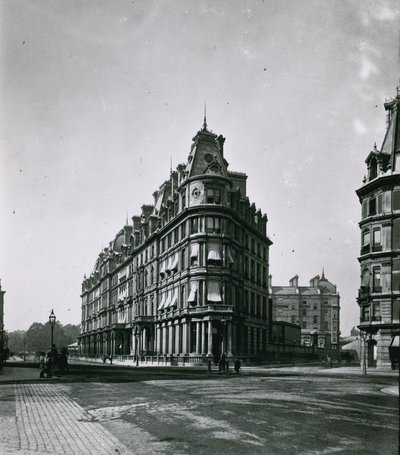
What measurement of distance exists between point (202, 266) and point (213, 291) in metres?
2.61

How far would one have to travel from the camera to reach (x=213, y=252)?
54312 millimetres

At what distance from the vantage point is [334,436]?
11.4 m

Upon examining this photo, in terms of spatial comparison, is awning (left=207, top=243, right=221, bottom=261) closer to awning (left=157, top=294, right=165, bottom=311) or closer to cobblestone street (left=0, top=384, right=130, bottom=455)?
→ awning (left=157, top=294, right=165, bottom=311)

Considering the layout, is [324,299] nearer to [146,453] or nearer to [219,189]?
[219,189]

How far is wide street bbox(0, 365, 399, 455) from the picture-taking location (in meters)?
10.5

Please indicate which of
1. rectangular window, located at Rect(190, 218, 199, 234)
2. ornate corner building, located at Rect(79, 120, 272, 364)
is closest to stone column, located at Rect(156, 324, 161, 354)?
ornate corner building, located at Rect(79, 120, 272, 364)

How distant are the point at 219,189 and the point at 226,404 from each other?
39768mm

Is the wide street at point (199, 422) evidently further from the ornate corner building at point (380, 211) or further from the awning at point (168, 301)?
the awning at point (168, 301)

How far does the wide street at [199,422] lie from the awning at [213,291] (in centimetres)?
3200

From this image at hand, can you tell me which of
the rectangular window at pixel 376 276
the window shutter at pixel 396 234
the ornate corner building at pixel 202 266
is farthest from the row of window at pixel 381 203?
the ornate corner building at pixel 202 266

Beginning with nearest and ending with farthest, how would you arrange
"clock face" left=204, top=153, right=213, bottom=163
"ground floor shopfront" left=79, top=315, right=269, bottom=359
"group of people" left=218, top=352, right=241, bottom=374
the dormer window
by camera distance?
"group of people" left=218, top=352, right=241, bottom=374
the dormer window
"ground floor shopfront" left=79, top=315, right=269, bottom=359
"clock face" left=204, top=153, right=213, bottom=163

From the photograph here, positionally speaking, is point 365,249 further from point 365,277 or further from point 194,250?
point 194,250

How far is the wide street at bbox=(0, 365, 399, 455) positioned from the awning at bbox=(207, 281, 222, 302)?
1260 inches

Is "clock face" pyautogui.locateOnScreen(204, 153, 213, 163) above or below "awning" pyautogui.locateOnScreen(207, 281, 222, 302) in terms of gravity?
above
